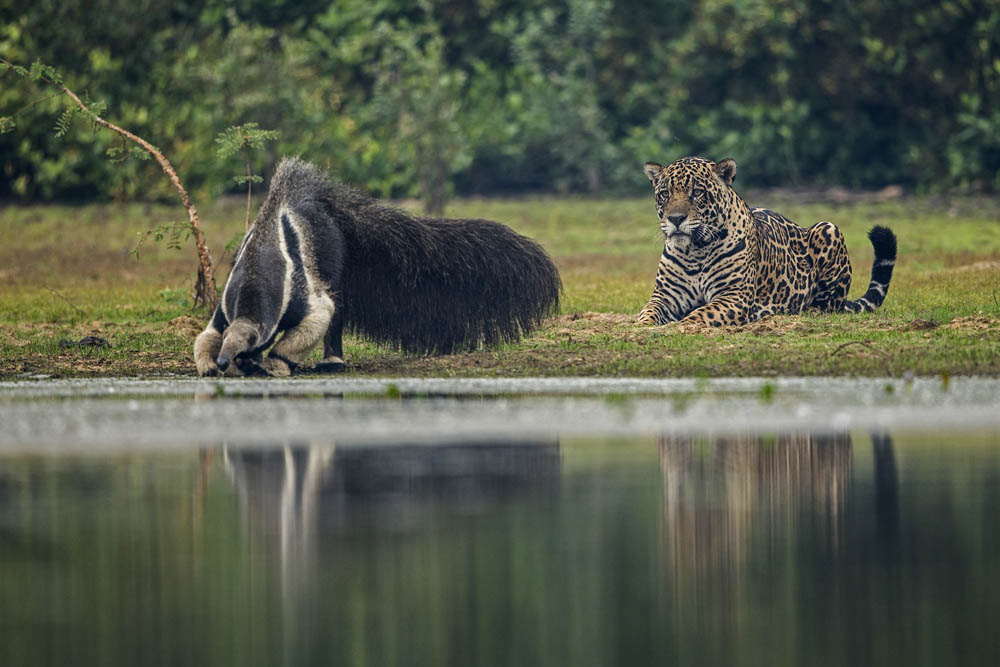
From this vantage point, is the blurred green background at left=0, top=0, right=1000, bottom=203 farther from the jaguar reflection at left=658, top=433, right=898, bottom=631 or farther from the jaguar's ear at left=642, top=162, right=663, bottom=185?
the jaguar reflection at left=658, top=433, right=898, bottom=631

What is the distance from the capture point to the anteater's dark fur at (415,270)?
15.3m

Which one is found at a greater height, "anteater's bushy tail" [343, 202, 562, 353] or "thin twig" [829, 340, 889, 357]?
"anteater's bushy tail" [343, 202, 562, 353]

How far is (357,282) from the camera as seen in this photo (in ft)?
51.2

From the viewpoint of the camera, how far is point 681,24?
39312mm

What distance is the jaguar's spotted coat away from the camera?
1742 centimetres

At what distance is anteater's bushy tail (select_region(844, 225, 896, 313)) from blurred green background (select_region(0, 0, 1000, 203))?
1533 cm

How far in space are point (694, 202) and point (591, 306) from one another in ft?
9.42

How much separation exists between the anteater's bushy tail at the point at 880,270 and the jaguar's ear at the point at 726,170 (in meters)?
1.97

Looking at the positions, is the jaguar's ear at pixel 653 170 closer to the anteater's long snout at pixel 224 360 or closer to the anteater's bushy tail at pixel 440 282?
the anteater's bushy tail at pixel 440 282

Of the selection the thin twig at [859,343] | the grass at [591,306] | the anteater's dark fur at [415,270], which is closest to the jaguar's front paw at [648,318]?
the grass at [591,306]

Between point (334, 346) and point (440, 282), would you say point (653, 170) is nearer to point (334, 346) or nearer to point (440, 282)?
point (440, 282)

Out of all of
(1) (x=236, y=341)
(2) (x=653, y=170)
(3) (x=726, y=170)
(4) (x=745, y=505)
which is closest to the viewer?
(4) (x=745, y=505)

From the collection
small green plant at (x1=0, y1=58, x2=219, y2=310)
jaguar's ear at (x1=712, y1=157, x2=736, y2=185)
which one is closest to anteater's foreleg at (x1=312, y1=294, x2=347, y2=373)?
small green plant at (x1=0, y1=58, x2=219, y2=310)

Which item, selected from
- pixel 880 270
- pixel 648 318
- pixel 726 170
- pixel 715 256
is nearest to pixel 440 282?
pixel 648 318
